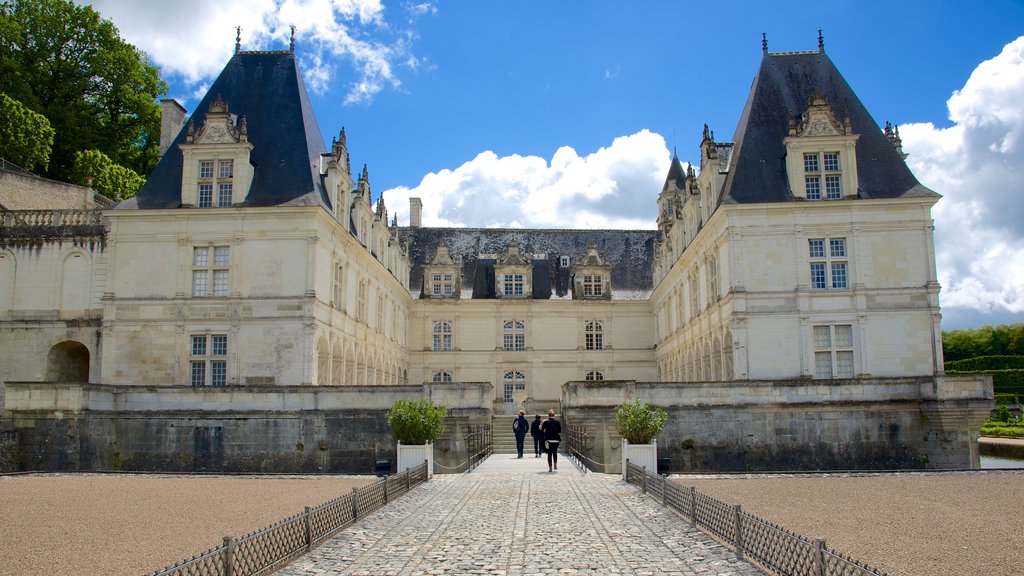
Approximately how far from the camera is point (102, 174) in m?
43.2

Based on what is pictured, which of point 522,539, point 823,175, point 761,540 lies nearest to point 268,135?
point 823,175

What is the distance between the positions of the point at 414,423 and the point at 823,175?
17356 mm

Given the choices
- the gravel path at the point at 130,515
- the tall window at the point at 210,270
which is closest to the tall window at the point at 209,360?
the tall window at the point at 210,270

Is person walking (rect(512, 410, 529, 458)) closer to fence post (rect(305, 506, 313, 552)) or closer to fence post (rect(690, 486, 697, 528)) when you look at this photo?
fence post (rect(690, 486, 697, 528))

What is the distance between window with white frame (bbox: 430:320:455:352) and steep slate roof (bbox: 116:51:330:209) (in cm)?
1502

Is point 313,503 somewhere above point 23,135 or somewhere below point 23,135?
below

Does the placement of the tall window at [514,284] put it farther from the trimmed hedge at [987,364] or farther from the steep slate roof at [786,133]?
the trimmed hedge at [987,364]

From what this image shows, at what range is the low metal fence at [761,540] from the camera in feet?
24.7

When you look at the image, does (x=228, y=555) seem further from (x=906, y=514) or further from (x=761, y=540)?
(x=906, y=514)

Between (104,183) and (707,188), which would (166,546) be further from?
(104,183)

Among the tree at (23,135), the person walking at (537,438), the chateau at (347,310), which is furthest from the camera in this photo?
the tree at (23,135)

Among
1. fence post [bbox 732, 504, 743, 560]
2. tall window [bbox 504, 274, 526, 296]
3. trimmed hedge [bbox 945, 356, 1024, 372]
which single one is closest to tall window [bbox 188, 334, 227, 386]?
tall window [bbox 504, 274, 526, 296]

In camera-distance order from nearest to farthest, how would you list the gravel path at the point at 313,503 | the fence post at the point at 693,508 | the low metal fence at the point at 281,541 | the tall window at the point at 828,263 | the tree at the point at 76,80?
the low metal fence at the point at 281,541 < the gravel path at the point at 313,503 < the fence post at the point at 693,508 < the tall window at the point at 828,263 < the tree at the point at 76,80

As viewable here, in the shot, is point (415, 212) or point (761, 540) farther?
point (415, 212)
